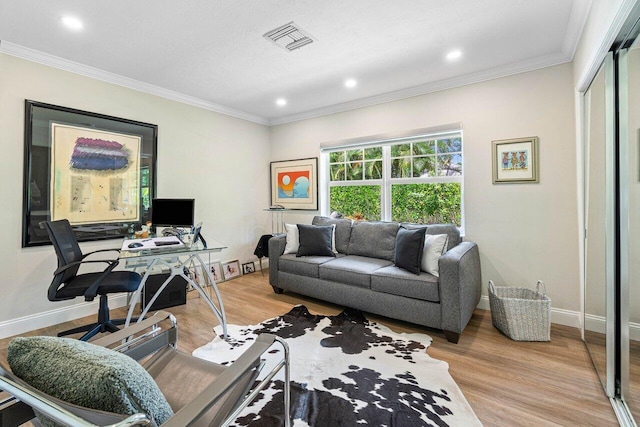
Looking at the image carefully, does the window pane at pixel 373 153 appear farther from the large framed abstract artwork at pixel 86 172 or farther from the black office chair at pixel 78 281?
the black office chair at pixel 78 281

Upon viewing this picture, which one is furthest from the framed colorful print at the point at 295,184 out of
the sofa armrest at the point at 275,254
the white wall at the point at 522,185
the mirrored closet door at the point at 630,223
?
the mirrored closet door at the point at 630,223

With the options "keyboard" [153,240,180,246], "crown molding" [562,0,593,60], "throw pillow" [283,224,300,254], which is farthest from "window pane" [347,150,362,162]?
"keyboard" [153,240,180,246]

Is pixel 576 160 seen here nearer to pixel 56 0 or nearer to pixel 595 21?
pixel 595 21

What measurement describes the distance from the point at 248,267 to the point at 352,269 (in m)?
2.20

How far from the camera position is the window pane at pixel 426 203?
339 cm

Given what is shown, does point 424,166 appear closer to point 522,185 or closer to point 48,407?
point 522,185

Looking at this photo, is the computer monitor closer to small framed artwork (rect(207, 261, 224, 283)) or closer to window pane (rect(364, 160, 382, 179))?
small framed artwork (rect(207, 261, 224, 283))

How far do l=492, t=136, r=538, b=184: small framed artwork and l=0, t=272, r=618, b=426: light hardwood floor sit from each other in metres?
1.43

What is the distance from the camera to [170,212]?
10.8 feet

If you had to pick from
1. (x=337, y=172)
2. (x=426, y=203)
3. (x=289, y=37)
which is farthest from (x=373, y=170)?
(x=289, y=37)

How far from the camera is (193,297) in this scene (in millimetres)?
3547

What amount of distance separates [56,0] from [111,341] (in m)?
2.28

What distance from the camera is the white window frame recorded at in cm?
334

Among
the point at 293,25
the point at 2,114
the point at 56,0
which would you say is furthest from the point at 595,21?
the point at 2,114
